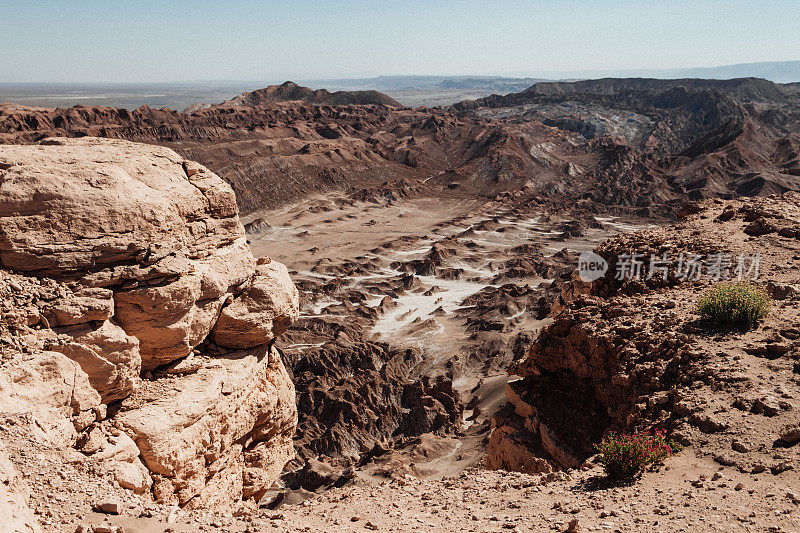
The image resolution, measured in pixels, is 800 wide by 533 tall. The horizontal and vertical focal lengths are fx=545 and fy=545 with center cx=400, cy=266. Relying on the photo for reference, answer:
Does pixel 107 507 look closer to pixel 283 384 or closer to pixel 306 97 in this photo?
pixel 283 384

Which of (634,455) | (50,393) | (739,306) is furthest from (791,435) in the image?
(50,393)

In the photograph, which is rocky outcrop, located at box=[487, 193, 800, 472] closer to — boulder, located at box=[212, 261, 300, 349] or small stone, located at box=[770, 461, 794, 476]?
small stone, located at box=[770, 461, 794, 476]

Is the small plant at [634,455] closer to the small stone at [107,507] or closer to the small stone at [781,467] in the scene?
the small stone at [781,467]

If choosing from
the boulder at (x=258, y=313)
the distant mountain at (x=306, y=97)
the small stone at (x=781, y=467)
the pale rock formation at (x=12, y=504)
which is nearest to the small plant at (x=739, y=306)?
the small stone at (x=781, y=467)

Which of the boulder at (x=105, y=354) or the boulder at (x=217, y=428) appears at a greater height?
the boulder at (x=105, y=354)

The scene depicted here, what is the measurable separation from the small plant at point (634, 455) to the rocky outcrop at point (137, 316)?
17.8 feet

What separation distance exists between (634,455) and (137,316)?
6524 millimetres

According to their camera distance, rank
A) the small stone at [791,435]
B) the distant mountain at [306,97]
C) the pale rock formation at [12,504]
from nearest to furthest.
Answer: the pale rock formation at [12,504], the small stone at [791,435], the distant mountain at [306,97]

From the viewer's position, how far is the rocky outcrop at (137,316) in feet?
20.5

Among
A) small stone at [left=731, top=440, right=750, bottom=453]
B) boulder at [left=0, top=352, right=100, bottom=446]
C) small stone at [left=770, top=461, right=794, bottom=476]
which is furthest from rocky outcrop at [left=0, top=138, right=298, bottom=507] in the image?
small stone at [left=770, top=461, right=794, bottom=476]

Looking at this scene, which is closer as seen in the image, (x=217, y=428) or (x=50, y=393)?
(x=50, y=393)

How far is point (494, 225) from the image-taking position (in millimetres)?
62094

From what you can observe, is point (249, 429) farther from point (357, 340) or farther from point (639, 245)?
point (357, 340)

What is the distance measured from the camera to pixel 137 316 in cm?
723
